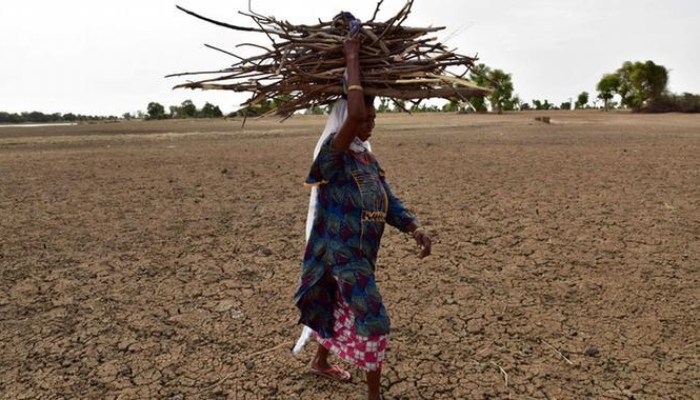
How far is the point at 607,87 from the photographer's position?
218 feet

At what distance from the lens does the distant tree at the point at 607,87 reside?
65750mm

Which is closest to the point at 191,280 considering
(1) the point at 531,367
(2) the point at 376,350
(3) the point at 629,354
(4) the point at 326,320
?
(4) the point at 326,320

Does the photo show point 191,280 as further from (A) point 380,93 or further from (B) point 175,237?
(A) point 380,93

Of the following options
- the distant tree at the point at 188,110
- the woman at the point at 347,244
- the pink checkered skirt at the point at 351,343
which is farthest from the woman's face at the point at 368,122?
the distant tree at the point at 188,110

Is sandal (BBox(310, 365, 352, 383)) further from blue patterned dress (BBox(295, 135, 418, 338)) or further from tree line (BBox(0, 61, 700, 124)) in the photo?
tree line (BBox(0, 61, 700, 124))

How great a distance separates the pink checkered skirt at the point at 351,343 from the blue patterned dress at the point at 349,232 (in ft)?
0.27

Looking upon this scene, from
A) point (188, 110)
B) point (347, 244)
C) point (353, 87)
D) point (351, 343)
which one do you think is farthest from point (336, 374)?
point (188, 110)

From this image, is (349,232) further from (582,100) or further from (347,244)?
(582,100)

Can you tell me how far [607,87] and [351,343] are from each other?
72516mm

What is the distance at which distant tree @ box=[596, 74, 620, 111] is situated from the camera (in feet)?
216

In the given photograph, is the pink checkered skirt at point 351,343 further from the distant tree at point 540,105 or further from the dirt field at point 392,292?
the distant tree at point 540,105

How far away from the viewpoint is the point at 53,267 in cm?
490

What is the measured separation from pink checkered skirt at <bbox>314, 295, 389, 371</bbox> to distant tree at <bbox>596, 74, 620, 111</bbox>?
70.5 metres

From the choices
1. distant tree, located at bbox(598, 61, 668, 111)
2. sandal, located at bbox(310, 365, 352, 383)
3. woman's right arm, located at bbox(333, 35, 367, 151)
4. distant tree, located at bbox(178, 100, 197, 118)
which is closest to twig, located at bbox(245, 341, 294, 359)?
sandal, located at bbox(310, 365, 352, 383)
